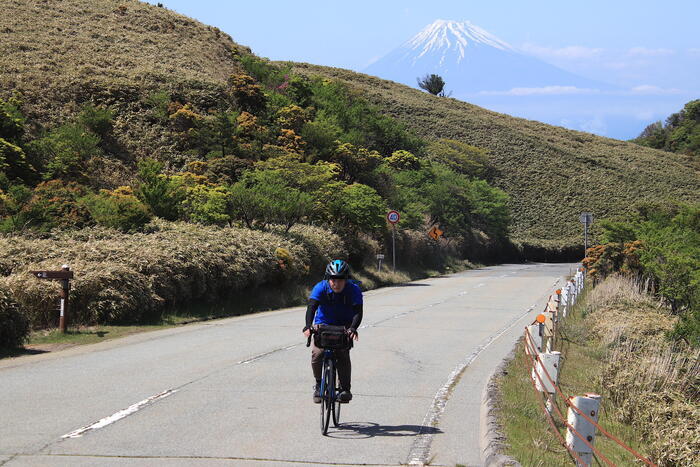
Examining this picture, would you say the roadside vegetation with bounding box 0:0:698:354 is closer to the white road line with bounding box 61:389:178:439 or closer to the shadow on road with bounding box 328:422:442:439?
the white road line with bounding box 61:389:178:439

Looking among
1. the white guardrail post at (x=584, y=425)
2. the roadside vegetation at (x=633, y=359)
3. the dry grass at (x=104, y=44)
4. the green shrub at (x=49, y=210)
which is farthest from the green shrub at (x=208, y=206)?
the white guardrail post at (x=584, y=425)

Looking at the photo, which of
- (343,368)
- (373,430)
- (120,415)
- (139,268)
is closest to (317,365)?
(343,368)

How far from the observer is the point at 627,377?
1112 cm

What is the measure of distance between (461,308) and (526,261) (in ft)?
152

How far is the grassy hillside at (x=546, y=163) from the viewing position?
76.1 metres

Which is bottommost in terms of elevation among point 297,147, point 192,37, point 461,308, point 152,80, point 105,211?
point 461,308

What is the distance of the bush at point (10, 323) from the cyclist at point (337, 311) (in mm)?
7182

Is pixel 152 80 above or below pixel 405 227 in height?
above

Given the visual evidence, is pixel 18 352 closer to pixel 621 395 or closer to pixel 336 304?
pixel 336 304

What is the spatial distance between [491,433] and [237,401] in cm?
328

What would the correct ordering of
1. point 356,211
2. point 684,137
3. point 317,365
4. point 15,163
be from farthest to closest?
point 684,137 → point 356,211 → point 15,163 → point 317,365

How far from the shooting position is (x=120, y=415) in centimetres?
826

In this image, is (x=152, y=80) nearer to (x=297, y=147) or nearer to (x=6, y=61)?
(x=6, y=61)

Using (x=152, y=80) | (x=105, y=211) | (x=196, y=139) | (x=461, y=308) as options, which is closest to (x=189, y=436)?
(x=461, y=308)
